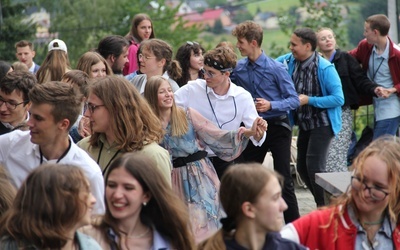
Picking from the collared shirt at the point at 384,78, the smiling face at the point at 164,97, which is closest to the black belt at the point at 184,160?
the smiling face at the point at 164,97

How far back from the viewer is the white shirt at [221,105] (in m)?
8.26

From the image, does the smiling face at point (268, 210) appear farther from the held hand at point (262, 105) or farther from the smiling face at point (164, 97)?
the held hand at point (262, 105)

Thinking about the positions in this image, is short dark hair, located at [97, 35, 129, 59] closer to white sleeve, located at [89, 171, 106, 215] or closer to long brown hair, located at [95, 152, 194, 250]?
white sleeve, located at [89, 171, 106, 215]

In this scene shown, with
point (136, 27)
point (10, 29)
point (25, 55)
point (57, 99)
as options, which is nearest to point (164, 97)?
point (57, 99)

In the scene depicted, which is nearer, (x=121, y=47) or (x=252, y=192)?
(x=252, y=192)

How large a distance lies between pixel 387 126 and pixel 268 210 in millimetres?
7203

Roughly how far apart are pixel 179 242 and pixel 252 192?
0.59 metres

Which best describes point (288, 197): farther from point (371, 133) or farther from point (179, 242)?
point (179, 242)

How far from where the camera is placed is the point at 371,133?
1166 cm

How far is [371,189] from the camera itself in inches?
175

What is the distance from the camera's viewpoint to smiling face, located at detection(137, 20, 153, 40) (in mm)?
11604

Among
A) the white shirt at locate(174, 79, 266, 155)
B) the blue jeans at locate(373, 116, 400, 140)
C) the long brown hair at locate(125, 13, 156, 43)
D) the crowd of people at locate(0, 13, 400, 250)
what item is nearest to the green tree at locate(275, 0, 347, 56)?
the long brown hair at locate(125, 13, 156, 43)

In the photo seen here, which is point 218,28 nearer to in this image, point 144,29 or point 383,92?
point 144,29

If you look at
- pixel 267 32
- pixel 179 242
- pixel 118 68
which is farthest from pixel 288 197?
pixel 267 32
